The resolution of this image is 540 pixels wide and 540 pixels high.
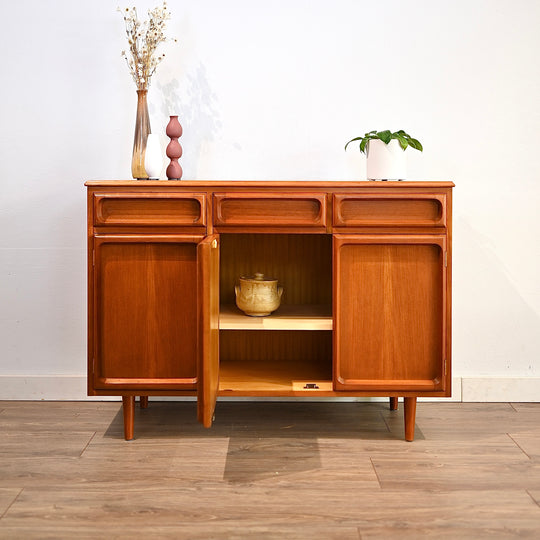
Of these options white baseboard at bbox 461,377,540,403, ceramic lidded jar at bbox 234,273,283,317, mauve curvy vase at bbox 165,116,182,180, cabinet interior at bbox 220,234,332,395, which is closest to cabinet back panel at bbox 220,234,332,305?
cabinet interior at bbox 220,234,332,395

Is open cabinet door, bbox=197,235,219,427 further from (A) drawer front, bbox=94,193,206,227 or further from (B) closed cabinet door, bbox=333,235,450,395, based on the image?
(B) closed cabinet door, bbox=333,235,450,395

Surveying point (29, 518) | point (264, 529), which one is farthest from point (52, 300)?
point (264, 529)

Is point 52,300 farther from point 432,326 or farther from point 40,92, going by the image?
point 432,326

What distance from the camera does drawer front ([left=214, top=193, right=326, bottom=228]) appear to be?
2014 mm

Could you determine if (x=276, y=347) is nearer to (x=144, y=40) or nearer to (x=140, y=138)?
(x=140, y=138)

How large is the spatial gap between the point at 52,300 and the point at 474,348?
1723mm

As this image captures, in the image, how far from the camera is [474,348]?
2.54m

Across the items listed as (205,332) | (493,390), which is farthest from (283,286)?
(493,390)

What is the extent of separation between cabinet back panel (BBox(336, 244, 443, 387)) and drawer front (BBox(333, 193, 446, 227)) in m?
0.08

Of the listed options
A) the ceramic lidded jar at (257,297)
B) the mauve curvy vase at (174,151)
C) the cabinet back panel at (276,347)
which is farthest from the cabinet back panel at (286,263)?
the mauve curvy vase at (174,151)

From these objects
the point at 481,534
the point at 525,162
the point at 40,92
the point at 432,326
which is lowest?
the point at 481,534

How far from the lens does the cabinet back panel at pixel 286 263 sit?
2457 mm

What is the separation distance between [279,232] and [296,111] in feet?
2.27

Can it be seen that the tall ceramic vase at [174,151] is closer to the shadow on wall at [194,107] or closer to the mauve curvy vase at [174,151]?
the mauve curvy vase at [174,151]
